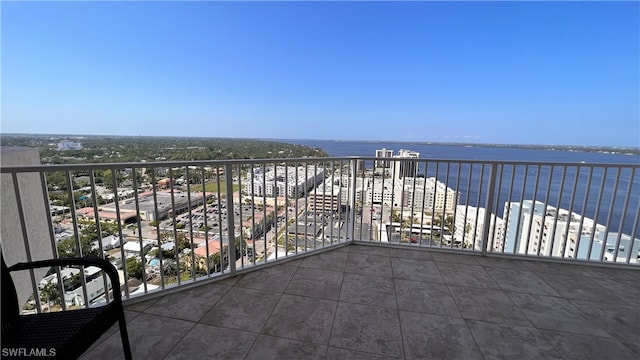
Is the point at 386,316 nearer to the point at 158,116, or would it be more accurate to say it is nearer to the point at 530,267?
the point at 530,267

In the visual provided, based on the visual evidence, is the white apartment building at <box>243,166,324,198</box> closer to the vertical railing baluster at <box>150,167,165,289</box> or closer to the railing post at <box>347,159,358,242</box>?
the railing post at <box>347,159,358,242</box>

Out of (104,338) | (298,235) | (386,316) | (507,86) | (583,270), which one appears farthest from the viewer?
(507,86)

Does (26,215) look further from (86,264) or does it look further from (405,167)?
(405,167)

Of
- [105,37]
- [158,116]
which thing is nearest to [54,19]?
[105,37]

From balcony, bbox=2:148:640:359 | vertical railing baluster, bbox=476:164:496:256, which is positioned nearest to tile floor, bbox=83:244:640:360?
balcony, bbox=2:148:640:359

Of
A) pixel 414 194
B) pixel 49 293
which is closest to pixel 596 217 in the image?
A: pixel 414 194

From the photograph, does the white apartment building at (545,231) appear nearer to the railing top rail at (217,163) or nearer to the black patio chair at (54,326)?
the railing top rail at (217,163)

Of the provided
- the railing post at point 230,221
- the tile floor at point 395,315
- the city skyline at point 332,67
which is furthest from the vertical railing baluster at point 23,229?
the railing post at point 230,221
